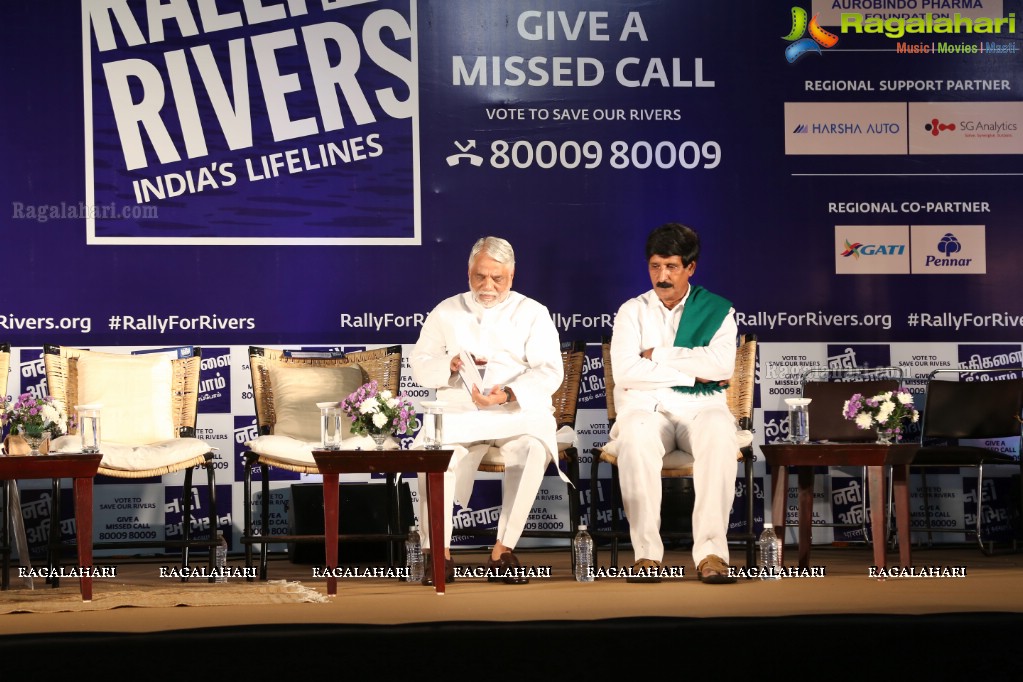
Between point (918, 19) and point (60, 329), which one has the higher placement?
point (918, 19)

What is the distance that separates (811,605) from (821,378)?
103 inches

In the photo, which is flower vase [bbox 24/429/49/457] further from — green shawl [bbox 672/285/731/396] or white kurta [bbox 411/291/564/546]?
green shawl [bbox 672/285/731/396]

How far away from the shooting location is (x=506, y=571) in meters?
5.15

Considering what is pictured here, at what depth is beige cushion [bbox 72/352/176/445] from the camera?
5844mm

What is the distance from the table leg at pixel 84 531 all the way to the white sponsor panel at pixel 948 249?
4.34 m

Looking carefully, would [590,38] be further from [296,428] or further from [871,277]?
[296,428]

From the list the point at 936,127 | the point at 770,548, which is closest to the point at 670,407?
the point at 770,548

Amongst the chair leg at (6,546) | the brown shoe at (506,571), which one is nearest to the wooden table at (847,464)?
the brown shoe at (506,571)

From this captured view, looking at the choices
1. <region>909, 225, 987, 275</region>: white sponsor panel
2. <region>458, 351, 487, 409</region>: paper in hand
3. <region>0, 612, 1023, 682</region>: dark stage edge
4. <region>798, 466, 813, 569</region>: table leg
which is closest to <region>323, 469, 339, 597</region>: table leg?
<region>458, 351, 487, 409</region>: paper in hand

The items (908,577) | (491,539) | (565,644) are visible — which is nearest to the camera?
(565,644)

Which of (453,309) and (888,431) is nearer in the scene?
(888,431)

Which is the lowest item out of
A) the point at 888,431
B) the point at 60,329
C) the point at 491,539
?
the point at 491,539

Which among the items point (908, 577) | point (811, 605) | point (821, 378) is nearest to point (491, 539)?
point (821, 378)

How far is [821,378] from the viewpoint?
6.74 meters
